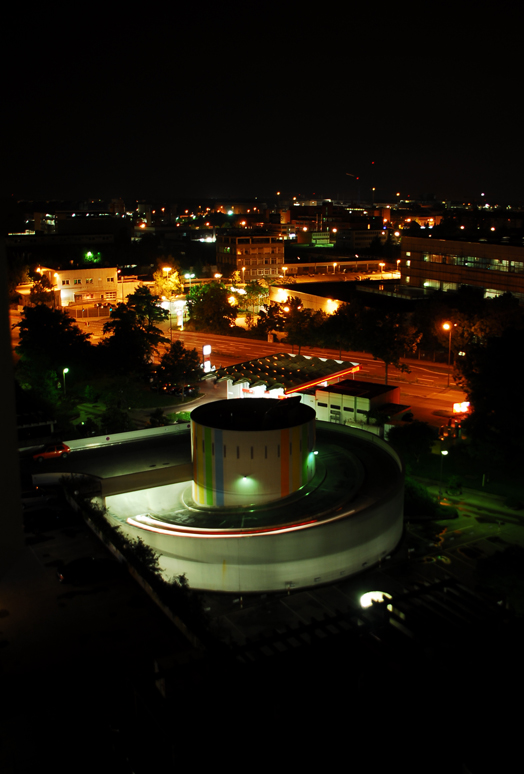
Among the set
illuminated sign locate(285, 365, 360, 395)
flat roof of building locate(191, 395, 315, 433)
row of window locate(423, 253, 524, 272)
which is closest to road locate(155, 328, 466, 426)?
illuminated sign locate(285, 365, 360, 395)

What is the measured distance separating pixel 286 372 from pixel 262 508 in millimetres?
9052

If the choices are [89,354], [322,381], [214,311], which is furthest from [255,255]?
[322,381]

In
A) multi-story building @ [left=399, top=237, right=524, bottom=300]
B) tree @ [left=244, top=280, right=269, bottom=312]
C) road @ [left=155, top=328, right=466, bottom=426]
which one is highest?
multi-story building @ [left=399, top=237, right=524, bottom=300]

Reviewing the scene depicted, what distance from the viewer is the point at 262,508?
1164 cm

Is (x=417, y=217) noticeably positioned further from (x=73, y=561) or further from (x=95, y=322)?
(x=73, y=561)

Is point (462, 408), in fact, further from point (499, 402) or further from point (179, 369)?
point (179, 369)

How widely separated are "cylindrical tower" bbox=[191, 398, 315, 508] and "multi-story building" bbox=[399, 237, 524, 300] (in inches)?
971

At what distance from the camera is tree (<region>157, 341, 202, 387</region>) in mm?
23406

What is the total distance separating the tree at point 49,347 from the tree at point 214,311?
9.74 m

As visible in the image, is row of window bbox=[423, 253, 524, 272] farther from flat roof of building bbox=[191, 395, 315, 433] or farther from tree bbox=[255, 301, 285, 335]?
flat roof of building bbox=[191, 395, 315, 433]

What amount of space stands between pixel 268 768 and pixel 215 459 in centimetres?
728

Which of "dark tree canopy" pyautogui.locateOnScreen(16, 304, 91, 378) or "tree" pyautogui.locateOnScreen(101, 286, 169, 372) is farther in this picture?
"tree" pyautogui.locateOnScreen(101, 286, 169, 372)

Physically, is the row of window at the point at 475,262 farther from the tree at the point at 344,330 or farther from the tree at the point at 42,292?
the tree at the point at 42,292

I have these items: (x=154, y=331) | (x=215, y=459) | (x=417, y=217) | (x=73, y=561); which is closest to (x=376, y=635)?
(x=73, y=561)
